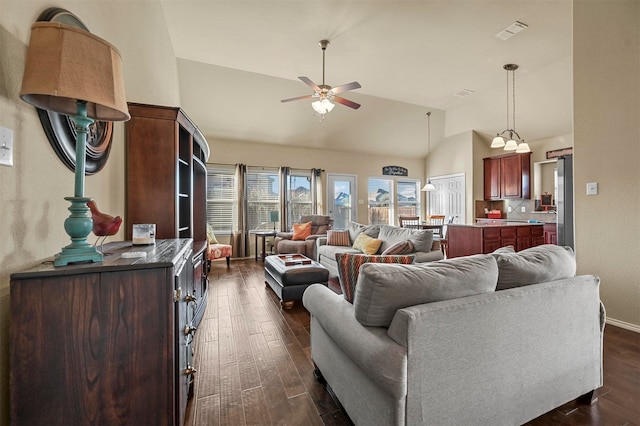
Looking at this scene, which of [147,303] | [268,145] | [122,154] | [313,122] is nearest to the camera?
[147,303]

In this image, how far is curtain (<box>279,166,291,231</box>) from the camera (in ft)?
22.3

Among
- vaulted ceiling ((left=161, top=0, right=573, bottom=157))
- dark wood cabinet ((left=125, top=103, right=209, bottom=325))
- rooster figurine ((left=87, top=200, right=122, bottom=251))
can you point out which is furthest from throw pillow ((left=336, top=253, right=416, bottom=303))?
vaulted ceiling ((left=161, top=0, right=573, bottom=157))

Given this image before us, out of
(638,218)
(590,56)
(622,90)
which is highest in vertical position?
(590,56)

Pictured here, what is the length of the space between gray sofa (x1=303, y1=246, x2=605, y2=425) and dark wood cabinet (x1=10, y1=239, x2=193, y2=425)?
81cm

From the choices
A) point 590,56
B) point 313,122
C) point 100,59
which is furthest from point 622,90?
point 313,122

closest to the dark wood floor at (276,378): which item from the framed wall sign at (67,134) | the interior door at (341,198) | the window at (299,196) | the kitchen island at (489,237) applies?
the framed wall sign at (67,134)

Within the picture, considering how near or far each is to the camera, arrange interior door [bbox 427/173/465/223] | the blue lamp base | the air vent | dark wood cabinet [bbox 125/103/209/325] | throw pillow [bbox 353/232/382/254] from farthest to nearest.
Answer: interior door [bbox 427/173/465/223] < the air vent < throw pillow [bbox 353/232/382/254] < dark wood cabinet [bbox 125/103/209/325] < the blue lamp base

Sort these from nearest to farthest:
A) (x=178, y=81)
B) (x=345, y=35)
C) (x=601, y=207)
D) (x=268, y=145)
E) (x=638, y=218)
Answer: (x=638, y=218), (x=601, y=207), (x=345, y=35), (x=178, y=81), (x=268, y=145)

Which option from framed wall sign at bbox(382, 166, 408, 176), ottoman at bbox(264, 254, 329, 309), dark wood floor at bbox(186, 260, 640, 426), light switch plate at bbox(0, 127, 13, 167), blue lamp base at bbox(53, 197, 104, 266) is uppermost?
framed wall sign at bbox(382, 166, 408, 176)

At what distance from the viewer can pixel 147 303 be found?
1053mm

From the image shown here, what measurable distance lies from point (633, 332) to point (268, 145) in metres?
6.58

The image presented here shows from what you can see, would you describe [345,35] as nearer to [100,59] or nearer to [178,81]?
[178,81]

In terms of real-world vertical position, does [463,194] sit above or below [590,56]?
below

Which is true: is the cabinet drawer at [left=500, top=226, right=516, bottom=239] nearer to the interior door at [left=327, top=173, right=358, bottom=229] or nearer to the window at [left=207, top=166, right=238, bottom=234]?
the interior door at [left=327, top=173, right=358, bottom=229]
